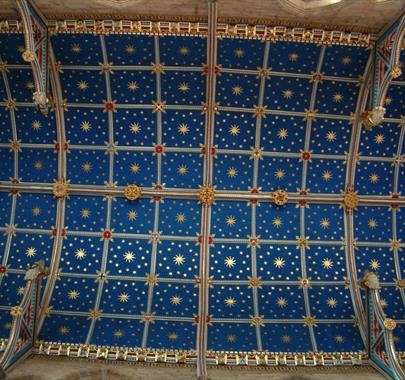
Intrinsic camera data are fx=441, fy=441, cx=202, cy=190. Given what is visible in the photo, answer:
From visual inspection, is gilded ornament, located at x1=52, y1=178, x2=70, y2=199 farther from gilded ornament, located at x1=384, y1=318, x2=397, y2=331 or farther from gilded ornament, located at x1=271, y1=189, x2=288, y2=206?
gilded ornament, located at x1=384, y1=318, x2=397, y2=331

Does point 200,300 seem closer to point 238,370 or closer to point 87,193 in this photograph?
point 238,370

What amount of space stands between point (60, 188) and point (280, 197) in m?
6.97

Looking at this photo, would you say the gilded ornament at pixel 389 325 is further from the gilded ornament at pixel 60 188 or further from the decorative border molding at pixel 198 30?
the gilded ornament at pixel 60 188

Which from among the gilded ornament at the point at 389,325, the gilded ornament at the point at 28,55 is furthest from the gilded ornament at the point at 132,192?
the gilded ornament at the point at 389,325

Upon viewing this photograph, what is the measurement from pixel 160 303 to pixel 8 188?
6053 millimetres

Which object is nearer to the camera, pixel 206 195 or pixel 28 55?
pixel 28 55

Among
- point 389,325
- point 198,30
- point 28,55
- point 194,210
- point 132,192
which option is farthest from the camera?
point 194,210

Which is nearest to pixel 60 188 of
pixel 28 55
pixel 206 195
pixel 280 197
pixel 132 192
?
pixel 132 192

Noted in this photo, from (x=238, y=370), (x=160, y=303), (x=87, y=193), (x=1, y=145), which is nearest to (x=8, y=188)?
(x=1, y=145)

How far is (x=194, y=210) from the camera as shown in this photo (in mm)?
14102

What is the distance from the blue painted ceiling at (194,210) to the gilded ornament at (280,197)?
0.27 m

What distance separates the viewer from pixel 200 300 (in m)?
13.7

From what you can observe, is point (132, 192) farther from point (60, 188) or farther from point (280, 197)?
point (280, 197)

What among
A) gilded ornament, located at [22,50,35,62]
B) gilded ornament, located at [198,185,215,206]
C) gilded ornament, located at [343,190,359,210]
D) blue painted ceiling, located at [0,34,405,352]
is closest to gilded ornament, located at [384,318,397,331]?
blue painted ceiling, located at [0,34,405,352]
